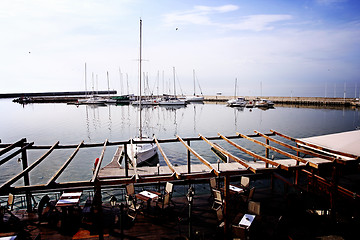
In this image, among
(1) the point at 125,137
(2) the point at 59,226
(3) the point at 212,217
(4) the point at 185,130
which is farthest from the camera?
(4) the point at 185,130

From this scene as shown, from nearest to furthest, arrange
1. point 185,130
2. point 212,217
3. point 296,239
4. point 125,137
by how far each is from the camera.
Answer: point 296,239
point 212,217
point 125,137
point 185,130

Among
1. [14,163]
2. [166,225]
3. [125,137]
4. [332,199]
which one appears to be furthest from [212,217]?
[125,137]

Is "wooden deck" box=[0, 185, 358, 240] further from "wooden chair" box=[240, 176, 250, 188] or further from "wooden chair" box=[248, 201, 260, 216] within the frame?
"wooden chair" box=[240, 176, 250, 188]

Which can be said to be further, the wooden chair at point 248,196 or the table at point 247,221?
the wooden chair at point 248,196

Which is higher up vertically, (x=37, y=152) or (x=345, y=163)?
(x=345, y=163)

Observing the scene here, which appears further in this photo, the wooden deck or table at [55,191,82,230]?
table at [55,191,82,230]

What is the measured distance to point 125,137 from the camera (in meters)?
35.4

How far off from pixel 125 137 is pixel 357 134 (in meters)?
30.2

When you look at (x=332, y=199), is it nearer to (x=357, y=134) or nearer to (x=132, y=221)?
(x=357, y=134)

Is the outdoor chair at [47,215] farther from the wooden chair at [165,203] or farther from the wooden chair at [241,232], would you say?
the wooden chair at [241,232]

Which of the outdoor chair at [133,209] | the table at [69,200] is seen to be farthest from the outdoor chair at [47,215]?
the outdoor chair at [133,209]

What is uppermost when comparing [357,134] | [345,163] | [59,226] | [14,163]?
[357,134]

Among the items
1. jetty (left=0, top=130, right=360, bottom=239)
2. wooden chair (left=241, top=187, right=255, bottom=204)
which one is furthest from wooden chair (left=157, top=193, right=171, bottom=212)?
wooden chair (left=241, top=187, right=255, bottom=204)

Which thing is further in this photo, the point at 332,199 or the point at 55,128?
the point at 55,128
